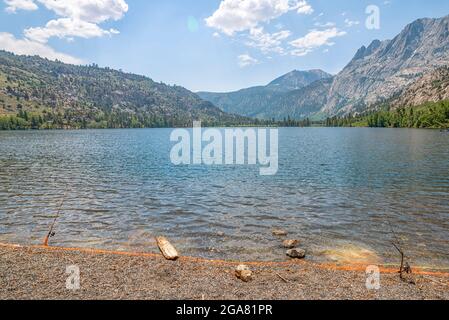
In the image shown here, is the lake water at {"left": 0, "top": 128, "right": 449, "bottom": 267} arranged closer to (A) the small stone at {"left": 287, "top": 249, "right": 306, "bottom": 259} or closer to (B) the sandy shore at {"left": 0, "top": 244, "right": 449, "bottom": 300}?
(A) the small stone at {"left": 287, "top": 249, "right": 306, "bottom": 259}

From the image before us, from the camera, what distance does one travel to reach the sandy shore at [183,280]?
15562 millimetres

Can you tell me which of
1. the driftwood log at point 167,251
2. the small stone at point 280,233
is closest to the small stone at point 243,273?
→ the driftwood log at point 167,251

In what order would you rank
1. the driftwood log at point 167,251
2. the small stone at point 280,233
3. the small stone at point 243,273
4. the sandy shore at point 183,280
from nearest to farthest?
1. the sandy shore at point 183,280
2. the small stone at point 243,273
3. the driftwood log at point 167,251
4. the small stone at point 280,233

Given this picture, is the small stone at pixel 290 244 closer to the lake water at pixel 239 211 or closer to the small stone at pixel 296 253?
the lake water at pixel 239 211

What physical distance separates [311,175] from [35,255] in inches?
1845

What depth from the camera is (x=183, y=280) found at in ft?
57.0

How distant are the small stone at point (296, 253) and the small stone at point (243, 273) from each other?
4983 mm

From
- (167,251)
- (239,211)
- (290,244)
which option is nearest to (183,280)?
(167,251)

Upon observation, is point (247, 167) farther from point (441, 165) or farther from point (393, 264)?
point (393, 264)

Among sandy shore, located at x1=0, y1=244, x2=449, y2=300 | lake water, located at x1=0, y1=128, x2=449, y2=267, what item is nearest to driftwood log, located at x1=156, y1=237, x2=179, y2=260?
sandy shore, located at x1=0, y1=244, x2=449, y2=300

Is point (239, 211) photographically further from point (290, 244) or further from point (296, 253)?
point (296, 253)

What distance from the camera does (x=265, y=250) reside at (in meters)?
23.5

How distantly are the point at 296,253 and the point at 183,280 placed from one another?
8551 mm
